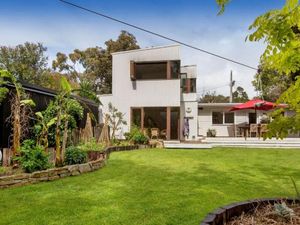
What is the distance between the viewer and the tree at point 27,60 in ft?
114

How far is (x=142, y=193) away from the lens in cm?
659

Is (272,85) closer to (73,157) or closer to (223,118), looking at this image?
(223,118)

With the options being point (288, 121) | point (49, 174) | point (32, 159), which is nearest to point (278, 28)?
point (288, 121)

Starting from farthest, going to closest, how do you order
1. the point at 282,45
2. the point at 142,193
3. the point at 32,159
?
the point at 32,159, the point at 142,193, the point at 282,45

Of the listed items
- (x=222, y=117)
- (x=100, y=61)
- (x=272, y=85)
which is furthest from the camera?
(x=100, y=61)

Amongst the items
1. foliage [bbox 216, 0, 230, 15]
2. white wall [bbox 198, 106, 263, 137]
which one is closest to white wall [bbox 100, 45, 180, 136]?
white wall [bbox 198, 106, 263, 137]

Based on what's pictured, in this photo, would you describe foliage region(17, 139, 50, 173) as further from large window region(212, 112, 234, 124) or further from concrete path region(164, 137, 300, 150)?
large window region(212, 112, 234, 124)

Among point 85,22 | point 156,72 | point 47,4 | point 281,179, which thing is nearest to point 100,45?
point 156,72

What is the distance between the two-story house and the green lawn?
10.5 meters

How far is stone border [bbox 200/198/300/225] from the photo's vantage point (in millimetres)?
3676

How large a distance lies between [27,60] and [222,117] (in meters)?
25.0

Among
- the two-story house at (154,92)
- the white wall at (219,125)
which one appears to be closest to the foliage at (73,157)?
the two-story house at (154,92)

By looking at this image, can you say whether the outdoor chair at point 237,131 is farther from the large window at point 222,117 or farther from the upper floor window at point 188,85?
the upper floor window at point 188,85

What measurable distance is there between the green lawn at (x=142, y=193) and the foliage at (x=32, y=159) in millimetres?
641
